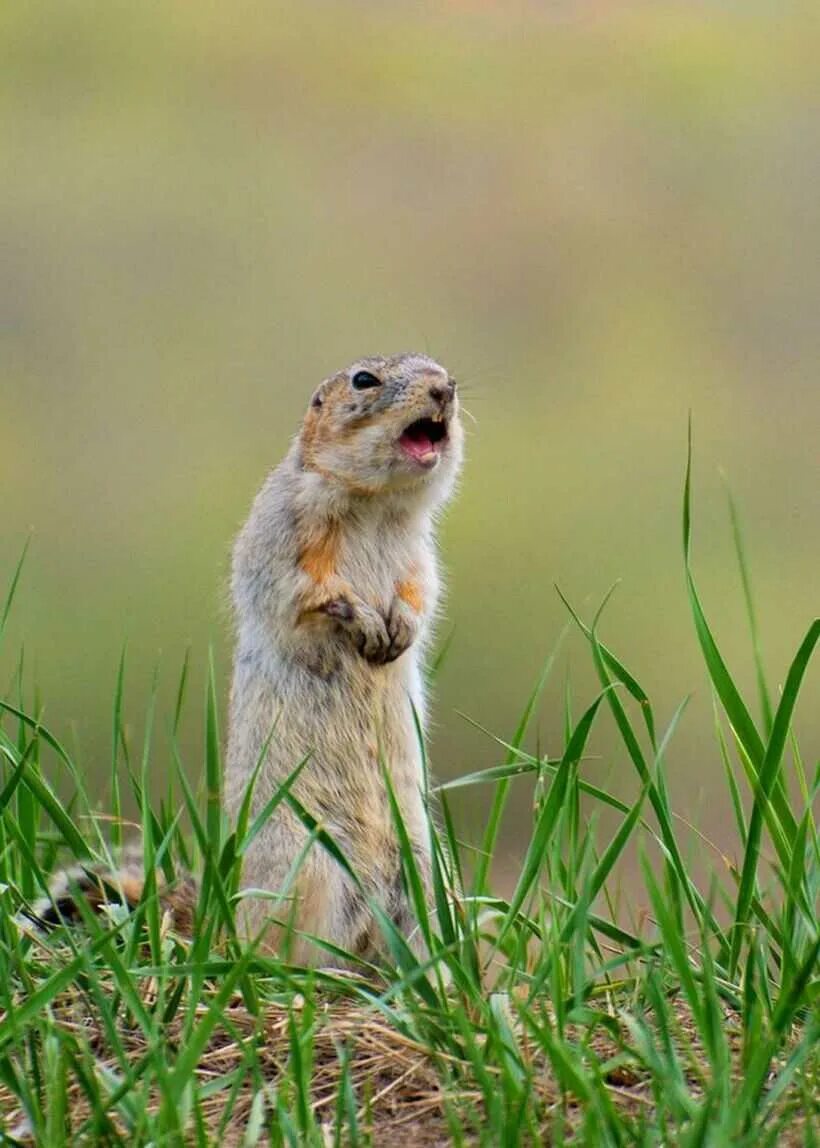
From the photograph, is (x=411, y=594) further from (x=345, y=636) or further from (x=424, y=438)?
(x=424, y=438)

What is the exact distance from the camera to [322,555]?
162 inches

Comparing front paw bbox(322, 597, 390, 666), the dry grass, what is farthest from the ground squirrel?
the dry grass

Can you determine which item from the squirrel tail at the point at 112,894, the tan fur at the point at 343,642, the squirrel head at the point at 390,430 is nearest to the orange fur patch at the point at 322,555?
the tan fur at the point at 343,642

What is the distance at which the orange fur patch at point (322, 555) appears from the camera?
13.4 feet

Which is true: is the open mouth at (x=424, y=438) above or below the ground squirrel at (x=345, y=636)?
above

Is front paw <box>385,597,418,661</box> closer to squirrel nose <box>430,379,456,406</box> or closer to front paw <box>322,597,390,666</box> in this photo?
front paw <box>322,597,390,666</box>

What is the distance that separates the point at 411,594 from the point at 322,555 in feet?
0.85

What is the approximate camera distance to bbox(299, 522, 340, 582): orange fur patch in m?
4.08

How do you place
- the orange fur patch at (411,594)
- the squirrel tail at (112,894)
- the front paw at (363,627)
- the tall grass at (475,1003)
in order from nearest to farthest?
the tall grass at (475,1003)
the squirrel tail at (112,894)
the front paw at (363,627)
the orange fur patch at (411,594)

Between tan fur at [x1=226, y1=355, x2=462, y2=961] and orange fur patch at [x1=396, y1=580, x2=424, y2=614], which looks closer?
tan fur at [x1=226, y1=355, x2=462, y2=961]

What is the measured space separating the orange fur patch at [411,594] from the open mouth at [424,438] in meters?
0.34

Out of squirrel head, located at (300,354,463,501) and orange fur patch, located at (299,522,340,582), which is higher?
squirrel head, located at (300,354,463,501)

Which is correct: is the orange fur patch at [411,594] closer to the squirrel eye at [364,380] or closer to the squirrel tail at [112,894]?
the squirrel eye at [364,380]

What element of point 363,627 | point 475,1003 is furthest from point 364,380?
point 475,1003
